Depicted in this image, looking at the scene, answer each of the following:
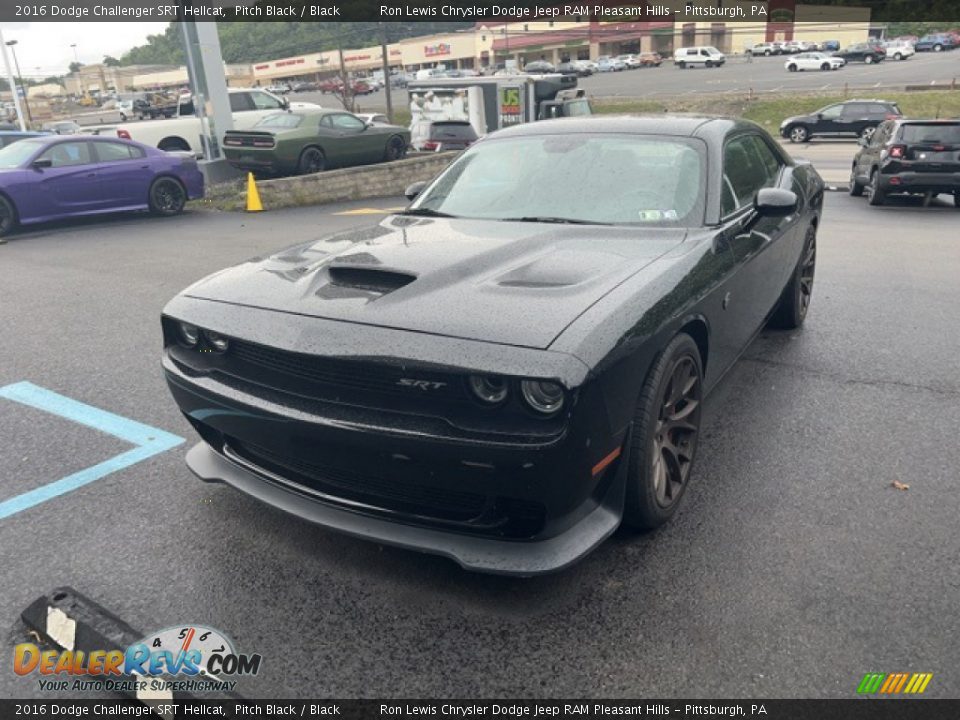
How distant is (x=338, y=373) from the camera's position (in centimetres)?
252

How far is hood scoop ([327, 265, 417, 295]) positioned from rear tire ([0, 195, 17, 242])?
10.4 metres

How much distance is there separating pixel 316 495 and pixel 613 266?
1420mm

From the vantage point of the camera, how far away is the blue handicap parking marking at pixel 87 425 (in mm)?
3471

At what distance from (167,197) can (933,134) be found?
12948 mm

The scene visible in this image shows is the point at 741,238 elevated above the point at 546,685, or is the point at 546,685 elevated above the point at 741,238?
the point at 741,238

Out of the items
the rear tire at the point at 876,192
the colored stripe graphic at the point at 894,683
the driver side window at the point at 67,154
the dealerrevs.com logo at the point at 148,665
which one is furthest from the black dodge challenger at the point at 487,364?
the rear tire at the point at 876,192

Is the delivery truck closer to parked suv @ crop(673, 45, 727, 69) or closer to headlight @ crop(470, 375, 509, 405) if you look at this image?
headlight @ crop(470, 375, 509, 405)

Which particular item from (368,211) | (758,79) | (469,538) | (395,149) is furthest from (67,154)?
(758,79)

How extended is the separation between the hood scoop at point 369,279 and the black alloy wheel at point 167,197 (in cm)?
1123

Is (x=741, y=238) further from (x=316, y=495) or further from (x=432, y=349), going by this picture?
(x=316, y=495)

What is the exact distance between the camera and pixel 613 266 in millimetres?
2959

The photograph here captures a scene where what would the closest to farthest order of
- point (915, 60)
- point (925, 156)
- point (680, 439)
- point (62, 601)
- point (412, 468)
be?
point (412, 468) < point (62, 601) < point (680, 439) < point (925, 156) < point (915, 60)

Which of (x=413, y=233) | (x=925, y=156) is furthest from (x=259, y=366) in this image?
(x=925, y=156)

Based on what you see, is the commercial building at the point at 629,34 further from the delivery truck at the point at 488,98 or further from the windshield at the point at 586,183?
the windshield at the point at 586,183
